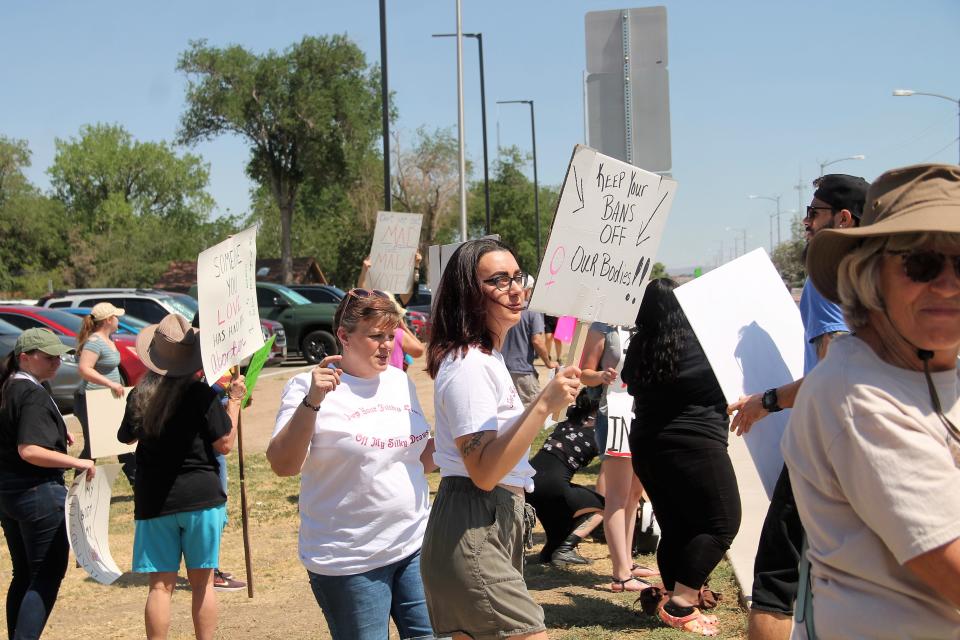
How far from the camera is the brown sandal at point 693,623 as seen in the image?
200 inches

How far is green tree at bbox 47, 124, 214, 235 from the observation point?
87.5 m

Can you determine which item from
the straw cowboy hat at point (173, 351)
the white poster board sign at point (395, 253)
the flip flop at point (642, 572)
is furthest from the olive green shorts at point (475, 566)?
the white poster board sign at point (395, 253)

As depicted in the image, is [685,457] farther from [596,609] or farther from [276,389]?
[276,389]

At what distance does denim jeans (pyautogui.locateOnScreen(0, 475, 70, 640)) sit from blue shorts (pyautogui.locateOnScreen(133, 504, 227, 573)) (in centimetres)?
57

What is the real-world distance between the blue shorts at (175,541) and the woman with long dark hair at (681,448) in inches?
85.6

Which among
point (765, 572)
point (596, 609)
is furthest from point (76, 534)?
point (765, 572)

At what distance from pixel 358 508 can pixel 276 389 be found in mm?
15291

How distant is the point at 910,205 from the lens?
1.77 m

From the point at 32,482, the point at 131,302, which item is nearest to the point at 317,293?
the point at 131,302

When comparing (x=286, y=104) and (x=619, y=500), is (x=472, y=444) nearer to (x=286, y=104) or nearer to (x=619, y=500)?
(x=619, y=500)

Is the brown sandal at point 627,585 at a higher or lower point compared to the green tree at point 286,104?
lower

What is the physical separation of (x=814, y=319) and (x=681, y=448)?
1.55 metres

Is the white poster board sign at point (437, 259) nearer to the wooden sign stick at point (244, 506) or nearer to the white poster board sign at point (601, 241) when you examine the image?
the wooden sign stick at point (244, 506)

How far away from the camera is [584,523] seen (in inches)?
275
